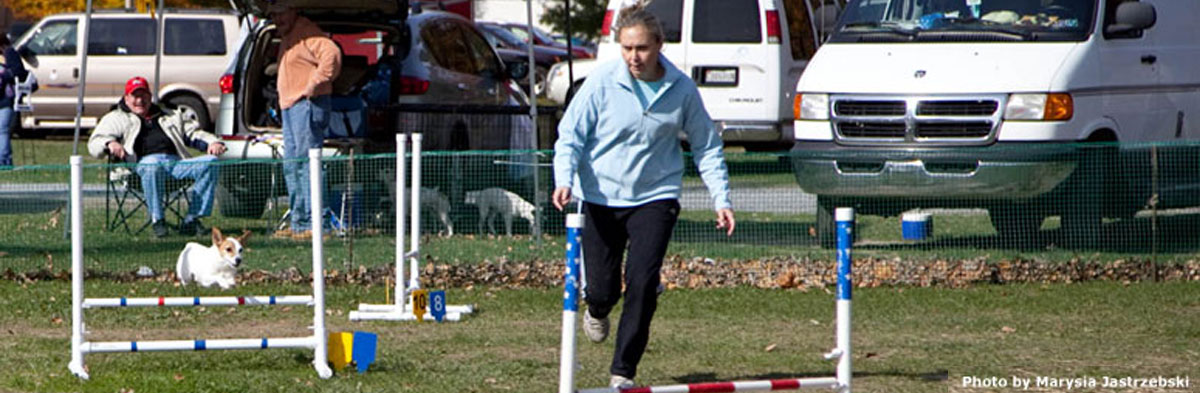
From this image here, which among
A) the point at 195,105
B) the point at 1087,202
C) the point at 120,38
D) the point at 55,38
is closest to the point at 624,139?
the point at 1087,202

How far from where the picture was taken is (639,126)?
22.2ft

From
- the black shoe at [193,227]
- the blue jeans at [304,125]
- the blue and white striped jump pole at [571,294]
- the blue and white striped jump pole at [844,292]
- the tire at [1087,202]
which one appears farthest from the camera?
the blue jeans at [304,125]

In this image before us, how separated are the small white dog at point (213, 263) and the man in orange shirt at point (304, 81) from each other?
2.30 m

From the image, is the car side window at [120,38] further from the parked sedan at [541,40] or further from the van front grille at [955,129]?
the van front grille at [955,129]

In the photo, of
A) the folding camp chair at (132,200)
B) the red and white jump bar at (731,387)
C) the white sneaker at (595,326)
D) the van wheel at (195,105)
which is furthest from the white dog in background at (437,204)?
the van wheel at (195,105)

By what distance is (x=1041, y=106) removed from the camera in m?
11.4

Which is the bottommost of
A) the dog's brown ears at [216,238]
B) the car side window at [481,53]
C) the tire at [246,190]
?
the dog's brown ears at [216,238]

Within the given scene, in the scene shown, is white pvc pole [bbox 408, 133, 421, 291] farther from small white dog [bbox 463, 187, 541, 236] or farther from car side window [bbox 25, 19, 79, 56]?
car side window [bbox 25, 19, 79, 56]

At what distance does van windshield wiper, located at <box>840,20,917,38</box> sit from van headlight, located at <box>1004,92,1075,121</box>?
35.7 inches

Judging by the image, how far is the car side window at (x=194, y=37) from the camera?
78.0ft

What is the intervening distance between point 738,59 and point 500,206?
7.11 metres

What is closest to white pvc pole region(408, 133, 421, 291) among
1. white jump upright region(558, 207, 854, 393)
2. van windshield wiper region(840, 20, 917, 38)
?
white jump upright region(558, 207, 854, 393)

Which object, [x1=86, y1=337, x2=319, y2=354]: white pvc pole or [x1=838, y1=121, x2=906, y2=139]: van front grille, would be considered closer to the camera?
[x1=86, y1=337, x2=319, y2=354]: white pvc pole

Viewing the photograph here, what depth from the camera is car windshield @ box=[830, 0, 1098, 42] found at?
1176 cm
